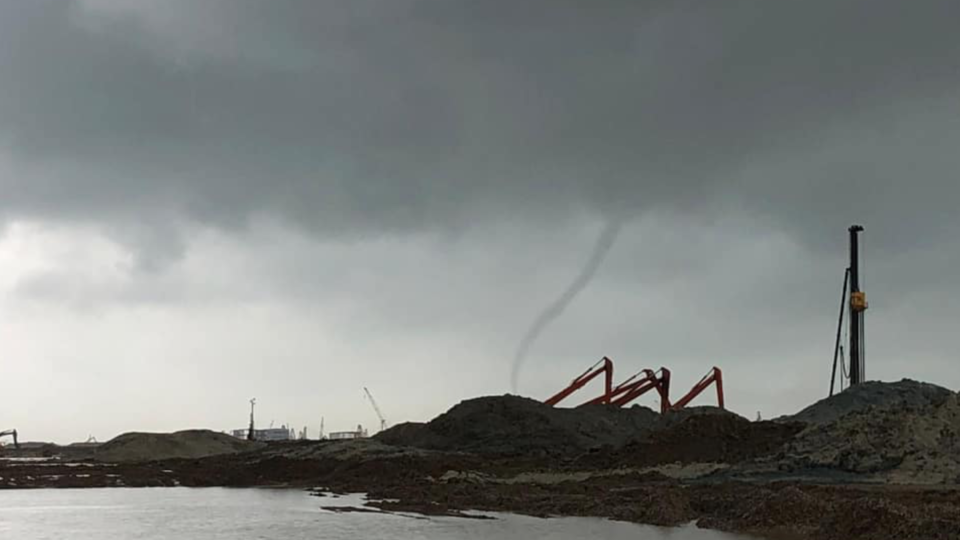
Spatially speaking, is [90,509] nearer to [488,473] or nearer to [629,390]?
[488,473]

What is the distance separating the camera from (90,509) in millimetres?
31547

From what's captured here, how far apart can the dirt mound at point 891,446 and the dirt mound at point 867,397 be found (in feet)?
37.4

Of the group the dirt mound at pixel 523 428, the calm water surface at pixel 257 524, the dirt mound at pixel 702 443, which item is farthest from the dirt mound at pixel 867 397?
the calm water surface at pixel 257 524

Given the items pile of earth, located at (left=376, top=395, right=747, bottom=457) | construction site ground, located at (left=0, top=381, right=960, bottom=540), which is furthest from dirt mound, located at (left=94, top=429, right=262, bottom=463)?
pile of earth, located at (left=376, top=395, right=747, bottom=457)

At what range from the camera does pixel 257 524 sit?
25844 mm

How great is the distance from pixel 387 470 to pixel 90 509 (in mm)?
18462

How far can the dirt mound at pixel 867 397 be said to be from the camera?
50719 millimetres

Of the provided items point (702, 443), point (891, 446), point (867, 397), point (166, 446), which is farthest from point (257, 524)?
point (166, 446)

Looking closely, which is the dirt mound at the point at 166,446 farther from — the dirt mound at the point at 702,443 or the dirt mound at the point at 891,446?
the dirt mound at the point at 891,446

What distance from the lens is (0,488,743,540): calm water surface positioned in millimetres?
22719

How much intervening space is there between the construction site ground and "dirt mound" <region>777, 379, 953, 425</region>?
0.12 meters

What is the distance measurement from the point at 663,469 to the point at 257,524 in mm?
19537

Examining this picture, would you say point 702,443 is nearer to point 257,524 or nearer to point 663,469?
point 663,469

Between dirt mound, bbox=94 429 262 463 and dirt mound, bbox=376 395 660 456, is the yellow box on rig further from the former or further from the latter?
dirt mound, bbox=94 429 262 463
